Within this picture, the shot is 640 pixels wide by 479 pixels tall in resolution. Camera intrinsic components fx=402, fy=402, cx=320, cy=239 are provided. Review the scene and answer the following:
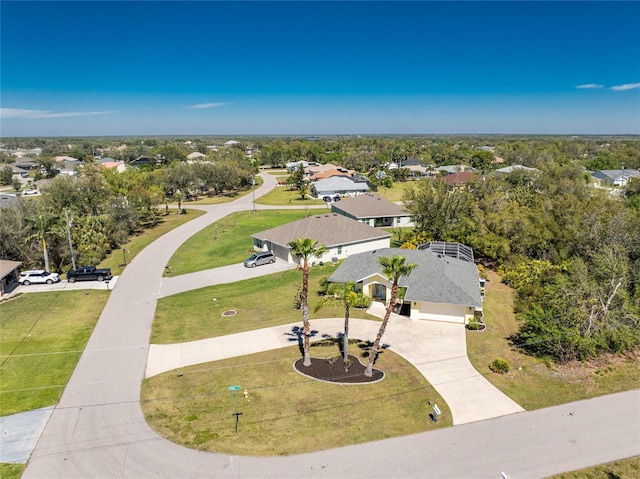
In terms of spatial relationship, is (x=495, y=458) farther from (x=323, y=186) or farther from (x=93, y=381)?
(x=323, y=186)

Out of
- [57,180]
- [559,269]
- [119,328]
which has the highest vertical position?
[57,180]

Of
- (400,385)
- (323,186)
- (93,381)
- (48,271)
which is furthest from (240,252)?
(323,186)

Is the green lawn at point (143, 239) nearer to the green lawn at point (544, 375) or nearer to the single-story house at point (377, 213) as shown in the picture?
the single-story house at point (377, 213)

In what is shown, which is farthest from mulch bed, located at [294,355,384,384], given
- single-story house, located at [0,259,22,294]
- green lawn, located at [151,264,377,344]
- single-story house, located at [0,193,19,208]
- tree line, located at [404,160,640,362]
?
single-story house, located at [0,193,19,208]

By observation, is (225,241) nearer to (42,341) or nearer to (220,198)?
(42,341)

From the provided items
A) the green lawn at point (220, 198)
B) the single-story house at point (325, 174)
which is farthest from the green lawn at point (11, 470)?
the single-story house at point (325, 174)

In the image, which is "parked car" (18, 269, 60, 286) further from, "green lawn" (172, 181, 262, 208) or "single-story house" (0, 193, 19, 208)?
"green lawn" (172, 181, 262, 208)
